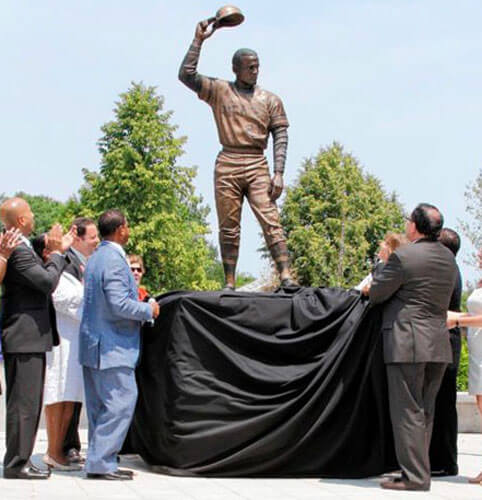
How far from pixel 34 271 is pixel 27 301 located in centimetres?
28

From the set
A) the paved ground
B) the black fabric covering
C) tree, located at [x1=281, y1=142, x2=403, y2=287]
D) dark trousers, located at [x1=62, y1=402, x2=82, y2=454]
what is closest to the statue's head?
the black fabric covering

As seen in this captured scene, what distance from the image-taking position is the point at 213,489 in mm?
6539

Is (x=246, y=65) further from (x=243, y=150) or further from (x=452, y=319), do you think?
(x=452, y=319)

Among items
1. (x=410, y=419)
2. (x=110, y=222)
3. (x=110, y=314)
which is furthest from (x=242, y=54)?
(x=410, y=419)

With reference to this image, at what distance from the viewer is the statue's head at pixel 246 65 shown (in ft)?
26.9

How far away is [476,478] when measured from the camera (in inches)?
283

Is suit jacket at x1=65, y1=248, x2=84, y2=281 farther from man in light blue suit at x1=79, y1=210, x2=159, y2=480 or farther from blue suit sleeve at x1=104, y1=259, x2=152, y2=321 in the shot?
blue suit sleeve at x1=104, y1=259, x2=152, y2=321

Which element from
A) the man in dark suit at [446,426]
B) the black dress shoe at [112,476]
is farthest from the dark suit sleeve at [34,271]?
the man in dark suit at [446,426]

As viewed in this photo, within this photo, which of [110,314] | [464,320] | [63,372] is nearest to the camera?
[110,314]

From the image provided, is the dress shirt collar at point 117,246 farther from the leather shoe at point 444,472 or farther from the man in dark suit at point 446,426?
the leather shoe at point 444,472

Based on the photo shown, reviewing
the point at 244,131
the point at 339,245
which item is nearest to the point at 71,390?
the point at 244,131

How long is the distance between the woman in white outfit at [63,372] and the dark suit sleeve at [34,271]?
2.09 feet

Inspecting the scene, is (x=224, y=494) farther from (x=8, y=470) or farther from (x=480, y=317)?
(x=480, y=317)

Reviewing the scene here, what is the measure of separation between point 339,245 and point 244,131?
31.4m
